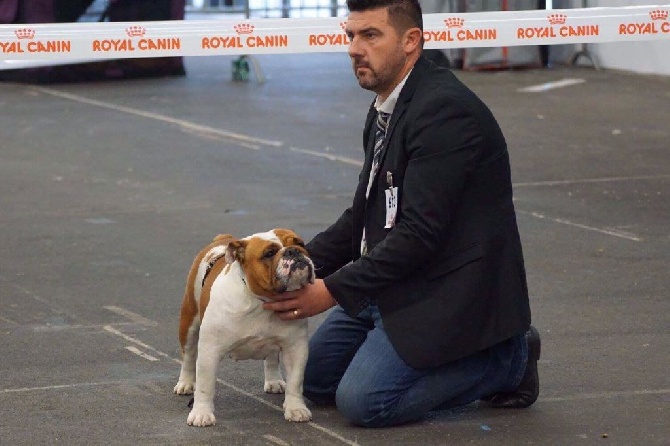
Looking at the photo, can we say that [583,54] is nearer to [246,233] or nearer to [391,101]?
[246,233]

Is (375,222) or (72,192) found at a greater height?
(375,222)

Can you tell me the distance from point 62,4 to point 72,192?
9144mm

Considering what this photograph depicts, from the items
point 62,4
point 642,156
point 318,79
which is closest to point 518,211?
point 642,156

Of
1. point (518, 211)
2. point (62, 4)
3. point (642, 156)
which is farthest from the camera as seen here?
point (62, 4)

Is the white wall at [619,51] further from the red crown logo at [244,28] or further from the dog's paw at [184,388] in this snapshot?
the dog's paw at [184,388]

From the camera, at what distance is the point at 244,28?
35.3 feet

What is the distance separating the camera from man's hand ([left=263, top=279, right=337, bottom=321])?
4.49 m

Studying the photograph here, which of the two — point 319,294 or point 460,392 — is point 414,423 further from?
point 319,294

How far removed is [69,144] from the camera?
1272 centimetres

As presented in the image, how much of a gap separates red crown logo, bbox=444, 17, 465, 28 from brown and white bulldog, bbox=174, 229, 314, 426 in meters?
6.57

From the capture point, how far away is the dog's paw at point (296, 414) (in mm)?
4797

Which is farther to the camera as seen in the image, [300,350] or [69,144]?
[69,144]

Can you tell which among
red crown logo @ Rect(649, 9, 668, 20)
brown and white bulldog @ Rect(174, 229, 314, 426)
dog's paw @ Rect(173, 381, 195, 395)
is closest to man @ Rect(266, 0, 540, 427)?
brown and white bulldog @ Rect(174, 229, 314, 426)

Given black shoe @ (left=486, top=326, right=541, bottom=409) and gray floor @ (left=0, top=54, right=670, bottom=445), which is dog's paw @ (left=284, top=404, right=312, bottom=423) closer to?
gray floor @ (left=0, top=54, right=670, bottom=445)
